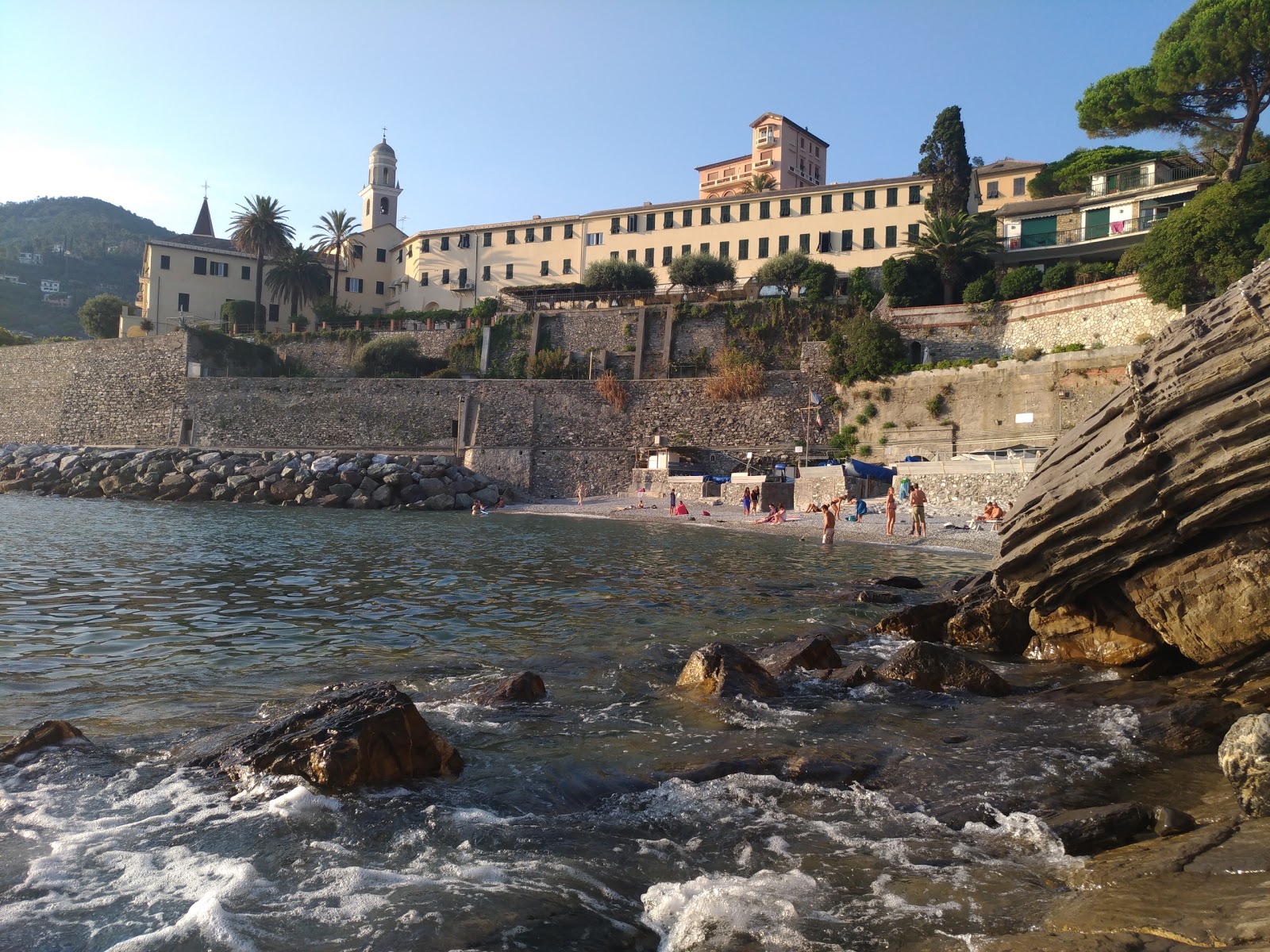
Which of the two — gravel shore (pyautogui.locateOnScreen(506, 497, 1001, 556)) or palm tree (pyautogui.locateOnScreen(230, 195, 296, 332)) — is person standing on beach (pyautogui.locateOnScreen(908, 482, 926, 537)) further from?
palm tree (pyautogui.locateOnScreen(230, 195, 296, 332))

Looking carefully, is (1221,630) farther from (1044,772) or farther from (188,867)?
(188,867)

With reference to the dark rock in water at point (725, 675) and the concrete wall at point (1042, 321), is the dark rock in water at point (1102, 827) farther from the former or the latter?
the concrete wall at point (1042, 321)

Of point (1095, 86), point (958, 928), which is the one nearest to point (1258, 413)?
point (958, 928)

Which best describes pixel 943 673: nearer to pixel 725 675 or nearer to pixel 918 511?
pixel 725 675

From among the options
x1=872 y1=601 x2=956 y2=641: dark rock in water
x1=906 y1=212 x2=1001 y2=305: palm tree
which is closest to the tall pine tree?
x1=906 y1=212 x2=1001 y2=305: palm tree

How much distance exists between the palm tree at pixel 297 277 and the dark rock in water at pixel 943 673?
2487 inches

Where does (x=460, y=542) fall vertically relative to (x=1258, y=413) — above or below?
below

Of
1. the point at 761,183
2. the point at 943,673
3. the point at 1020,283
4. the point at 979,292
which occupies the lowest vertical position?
the point at 943,673

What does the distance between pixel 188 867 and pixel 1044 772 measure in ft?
20.5

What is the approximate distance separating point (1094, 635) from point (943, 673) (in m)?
2.29

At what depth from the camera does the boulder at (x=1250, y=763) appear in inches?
214

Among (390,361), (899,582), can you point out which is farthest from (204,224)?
(899,582)

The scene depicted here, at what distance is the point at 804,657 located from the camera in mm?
10695

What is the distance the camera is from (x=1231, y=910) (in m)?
4.06
